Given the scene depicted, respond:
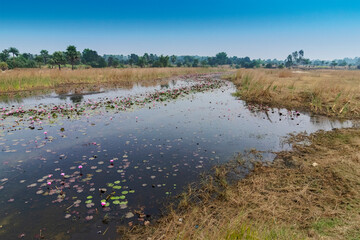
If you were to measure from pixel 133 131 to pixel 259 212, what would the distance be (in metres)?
6.39

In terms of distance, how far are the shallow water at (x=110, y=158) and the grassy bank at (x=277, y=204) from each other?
1.96 feet

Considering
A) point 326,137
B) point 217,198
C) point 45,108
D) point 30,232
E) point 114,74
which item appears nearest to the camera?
point 30,232

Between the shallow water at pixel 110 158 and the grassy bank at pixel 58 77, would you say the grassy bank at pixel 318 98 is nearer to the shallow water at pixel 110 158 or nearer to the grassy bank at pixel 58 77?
the shallow water at pixel 110 158

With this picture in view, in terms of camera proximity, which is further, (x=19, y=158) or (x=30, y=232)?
(x=19, y=158)

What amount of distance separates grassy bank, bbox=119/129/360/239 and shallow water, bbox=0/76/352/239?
1.96 feet

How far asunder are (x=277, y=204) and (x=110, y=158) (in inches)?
196

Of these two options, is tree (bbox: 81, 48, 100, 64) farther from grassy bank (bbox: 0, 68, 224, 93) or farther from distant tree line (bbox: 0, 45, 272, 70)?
grassy bank (bbox: 0, 68, 224, 93)

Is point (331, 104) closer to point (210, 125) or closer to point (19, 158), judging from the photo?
point (210, 125)

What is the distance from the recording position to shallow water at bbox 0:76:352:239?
12.2 feet

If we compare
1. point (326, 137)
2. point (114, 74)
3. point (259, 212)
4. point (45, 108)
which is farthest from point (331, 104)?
point (114, 74)

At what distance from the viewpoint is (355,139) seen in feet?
23.7

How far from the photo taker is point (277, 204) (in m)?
3.86

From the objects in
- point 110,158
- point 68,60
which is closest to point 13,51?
point 68,60

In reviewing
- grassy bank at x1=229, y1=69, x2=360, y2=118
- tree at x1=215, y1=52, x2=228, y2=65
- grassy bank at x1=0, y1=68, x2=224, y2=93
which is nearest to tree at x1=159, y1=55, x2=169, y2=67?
grassy bank at x1=0, y1=68, x2=224, y2=93
